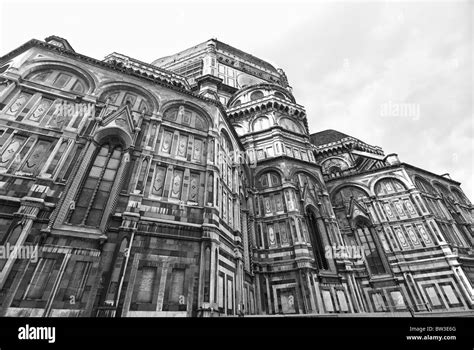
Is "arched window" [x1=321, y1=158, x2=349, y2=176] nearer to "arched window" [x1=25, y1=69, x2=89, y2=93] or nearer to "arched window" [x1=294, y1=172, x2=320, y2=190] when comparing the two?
"arched window" [x1=294, y1=172, x2=320, y2=190]

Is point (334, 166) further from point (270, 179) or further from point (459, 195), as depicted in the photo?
point (459, 195)

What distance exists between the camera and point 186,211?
1095cm

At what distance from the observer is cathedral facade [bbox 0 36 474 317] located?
827cm

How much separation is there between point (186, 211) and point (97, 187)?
4.25 meters

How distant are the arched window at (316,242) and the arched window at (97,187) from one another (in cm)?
1437

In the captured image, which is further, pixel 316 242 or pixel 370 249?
pixel 370 249

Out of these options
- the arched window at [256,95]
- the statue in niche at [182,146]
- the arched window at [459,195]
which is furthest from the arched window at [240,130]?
the arched window at [459,195]

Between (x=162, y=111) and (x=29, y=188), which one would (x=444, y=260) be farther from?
(x=29, y=188)

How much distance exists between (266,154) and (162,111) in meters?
10.9

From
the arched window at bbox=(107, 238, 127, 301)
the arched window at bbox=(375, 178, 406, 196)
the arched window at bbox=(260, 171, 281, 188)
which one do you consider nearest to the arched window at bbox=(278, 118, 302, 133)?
the arched window at bbox=(260, 171, 281, 188)

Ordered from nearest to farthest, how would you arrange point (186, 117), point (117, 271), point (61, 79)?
point (117, 271) < point (61, 79) < point (186, 117)

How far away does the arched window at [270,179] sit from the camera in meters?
19.8

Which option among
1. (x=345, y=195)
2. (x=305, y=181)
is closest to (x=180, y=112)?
(x=305, y=181)

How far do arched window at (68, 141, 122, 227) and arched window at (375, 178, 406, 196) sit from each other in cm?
2390
